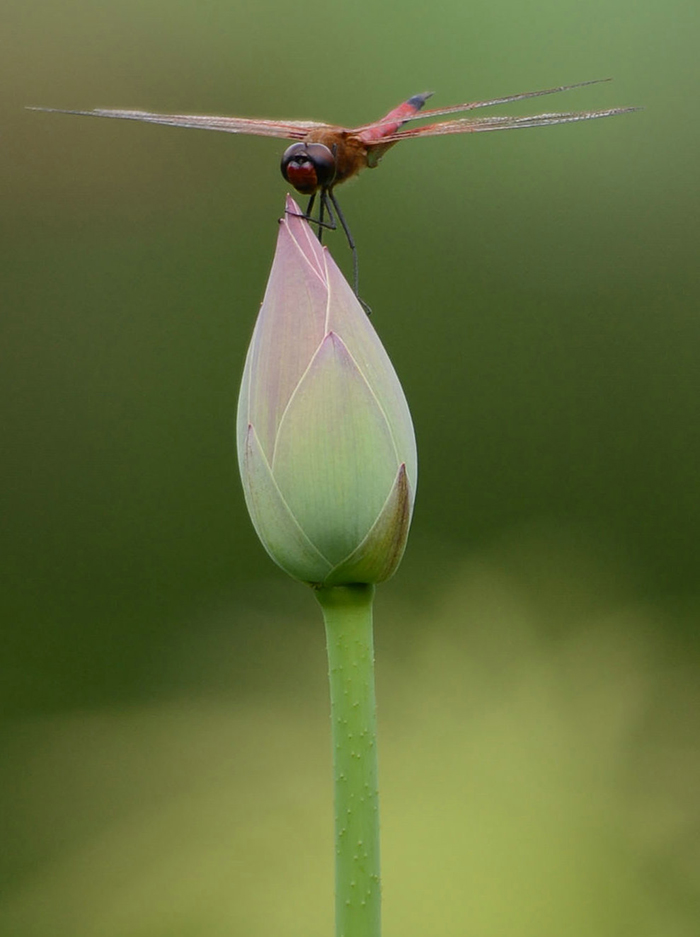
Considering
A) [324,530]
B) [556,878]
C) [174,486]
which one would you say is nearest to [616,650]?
[556,878]

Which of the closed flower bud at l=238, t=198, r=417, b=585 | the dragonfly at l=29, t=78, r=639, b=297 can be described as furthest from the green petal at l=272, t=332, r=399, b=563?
the dragonfly at l=29, t=78, r=639, b=297

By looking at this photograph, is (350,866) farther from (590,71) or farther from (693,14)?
(693,14)

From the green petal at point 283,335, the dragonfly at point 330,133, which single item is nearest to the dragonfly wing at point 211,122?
the dragonfly at point 330,133

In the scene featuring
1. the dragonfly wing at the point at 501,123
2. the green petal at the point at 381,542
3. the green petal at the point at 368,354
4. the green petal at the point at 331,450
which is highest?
the dragonfly wing at the point at 501,123

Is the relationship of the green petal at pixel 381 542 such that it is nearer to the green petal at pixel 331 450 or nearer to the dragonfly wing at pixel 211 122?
the green petal at pixel 331 450

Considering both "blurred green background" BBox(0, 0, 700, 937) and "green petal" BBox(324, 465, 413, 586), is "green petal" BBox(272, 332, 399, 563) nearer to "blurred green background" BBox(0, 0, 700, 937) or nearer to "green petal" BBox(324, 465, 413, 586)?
"green petal" BBox(324, 465, 413, 586)
